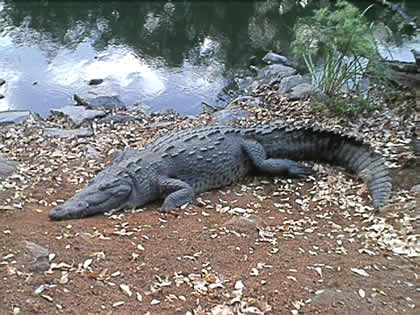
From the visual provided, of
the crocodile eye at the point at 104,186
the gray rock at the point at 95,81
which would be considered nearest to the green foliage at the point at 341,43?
the crocodile eye at the point at 104,186

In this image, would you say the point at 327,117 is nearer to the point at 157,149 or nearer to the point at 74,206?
the point at 157,149

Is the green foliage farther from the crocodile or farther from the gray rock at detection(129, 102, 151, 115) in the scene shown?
the gray rock at detection(129, 102, 151, 115)

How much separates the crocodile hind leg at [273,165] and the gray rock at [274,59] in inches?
236

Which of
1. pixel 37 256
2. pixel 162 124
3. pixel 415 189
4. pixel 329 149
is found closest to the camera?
pixel 37 256

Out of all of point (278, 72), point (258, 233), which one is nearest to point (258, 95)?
point (278, 72)

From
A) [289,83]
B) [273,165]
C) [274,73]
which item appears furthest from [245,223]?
[274,73]

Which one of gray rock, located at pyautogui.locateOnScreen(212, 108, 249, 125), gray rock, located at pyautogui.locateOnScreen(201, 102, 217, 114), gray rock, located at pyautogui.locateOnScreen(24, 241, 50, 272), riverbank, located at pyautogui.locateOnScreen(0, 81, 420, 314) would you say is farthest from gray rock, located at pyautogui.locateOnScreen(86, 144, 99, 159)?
gray rock, located at pyautogui.locateOnScreen(201, 102, 217, 114)

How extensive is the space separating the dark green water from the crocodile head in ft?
13.2

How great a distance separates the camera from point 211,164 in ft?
16.2

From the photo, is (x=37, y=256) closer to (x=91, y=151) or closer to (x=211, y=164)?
(x=211, y=164)

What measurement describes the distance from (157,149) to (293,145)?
1648 mm

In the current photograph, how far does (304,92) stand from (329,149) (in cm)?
237

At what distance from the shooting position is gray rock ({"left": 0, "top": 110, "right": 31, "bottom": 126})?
6969 millimetres

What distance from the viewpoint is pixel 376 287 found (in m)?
2.96
